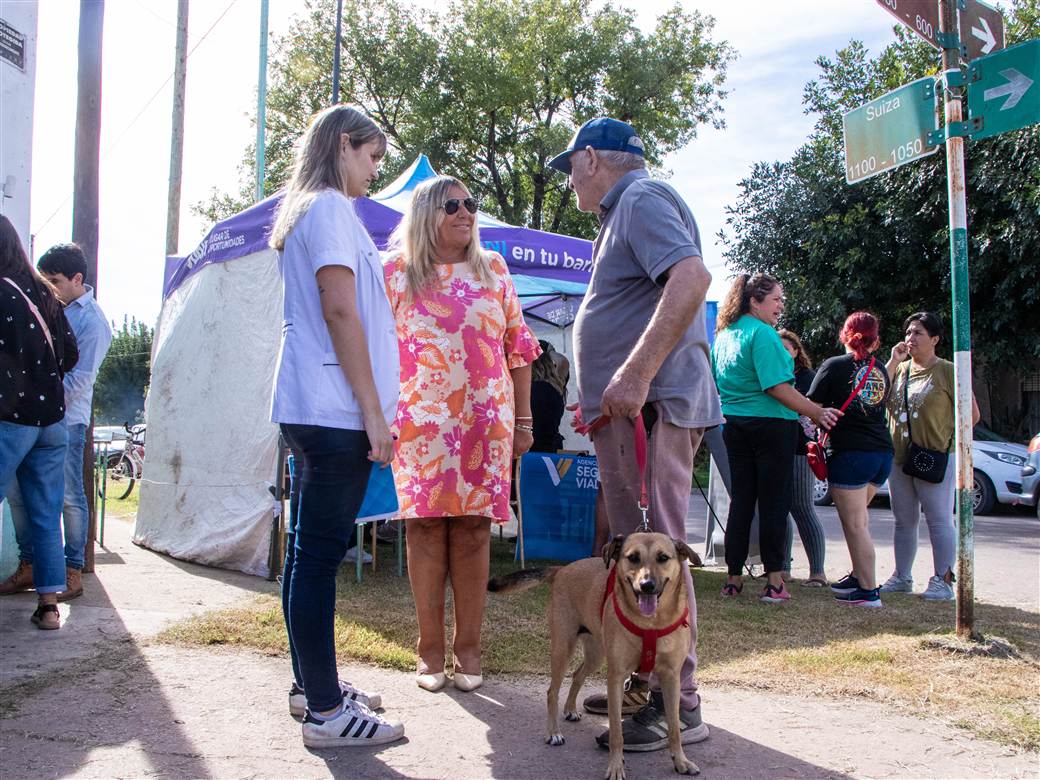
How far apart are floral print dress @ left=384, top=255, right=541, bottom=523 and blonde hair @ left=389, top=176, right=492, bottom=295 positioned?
0.11 ft

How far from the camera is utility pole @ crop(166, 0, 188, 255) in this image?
49.2 ft

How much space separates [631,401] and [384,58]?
1025 inches

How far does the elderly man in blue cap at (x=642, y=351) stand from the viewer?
9.11 feet

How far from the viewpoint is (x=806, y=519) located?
6.27 metres

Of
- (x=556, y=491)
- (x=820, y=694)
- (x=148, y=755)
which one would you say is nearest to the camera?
(x=148, y=755)

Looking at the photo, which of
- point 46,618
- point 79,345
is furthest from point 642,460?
point 79,345

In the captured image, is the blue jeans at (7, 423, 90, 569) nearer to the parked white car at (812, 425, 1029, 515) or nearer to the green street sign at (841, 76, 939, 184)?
the green street sign at (841, 76, 939, 184)

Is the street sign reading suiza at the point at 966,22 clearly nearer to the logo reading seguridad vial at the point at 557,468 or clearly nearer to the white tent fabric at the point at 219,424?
the logo reading seguridad vial at the point at 557,468

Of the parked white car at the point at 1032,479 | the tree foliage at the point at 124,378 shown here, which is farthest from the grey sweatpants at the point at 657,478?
the tree foliage at the point at 124,378

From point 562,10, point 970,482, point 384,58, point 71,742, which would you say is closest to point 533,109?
point 562,10

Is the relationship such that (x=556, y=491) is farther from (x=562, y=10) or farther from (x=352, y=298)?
(x=562, y=10)

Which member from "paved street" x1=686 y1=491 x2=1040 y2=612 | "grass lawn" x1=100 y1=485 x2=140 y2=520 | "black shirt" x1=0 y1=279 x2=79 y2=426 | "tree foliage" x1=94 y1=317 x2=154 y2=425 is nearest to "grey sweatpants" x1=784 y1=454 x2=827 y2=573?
"paved street" x1=686 y1=491 x2=1040 y2=612

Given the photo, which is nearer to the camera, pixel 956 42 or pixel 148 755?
pixel 148 755

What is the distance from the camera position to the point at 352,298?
2674 mm
